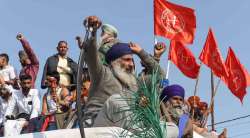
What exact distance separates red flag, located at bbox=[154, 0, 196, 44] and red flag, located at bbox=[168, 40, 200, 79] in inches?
7.9

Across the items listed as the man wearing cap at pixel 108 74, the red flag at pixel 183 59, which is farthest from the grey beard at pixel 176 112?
the red flag at pixel 183 59

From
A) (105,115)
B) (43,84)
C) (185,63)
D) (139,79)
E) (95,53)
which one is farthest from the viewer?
(185,63)

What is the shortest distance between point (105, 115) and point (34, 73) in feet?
18.7

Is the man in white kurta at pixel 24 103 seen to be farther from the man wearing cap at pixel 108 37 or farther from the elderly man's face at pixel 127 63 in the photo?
the elderly man's face at pixel 127 63

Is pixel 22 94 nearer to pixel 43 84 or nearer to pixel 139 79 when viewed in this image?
pixel 43 84

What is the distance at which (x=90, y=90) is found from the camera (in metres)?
5.91

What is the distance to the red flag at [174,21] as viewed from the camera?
13.4m

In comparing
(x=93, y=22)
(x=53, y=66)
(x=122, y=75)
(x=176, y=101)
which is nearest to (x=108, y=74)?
(x=122, y=75)

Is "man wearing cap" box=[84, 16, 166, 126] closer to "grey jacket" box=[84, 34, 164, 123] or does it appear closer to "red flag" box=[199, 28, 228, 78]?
"grey jacket" box=[84, 34, 164, 123]

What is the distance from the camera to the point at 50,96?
9.41 m

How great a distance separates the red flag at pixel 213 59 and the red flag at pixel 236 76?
0.30 meters

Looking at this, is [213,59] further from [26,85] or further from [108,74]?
[108,74]

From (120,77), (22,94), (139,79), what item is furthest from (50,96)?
(139,79)

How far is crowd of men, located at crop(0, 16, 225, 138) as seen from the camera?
5.01 metres
